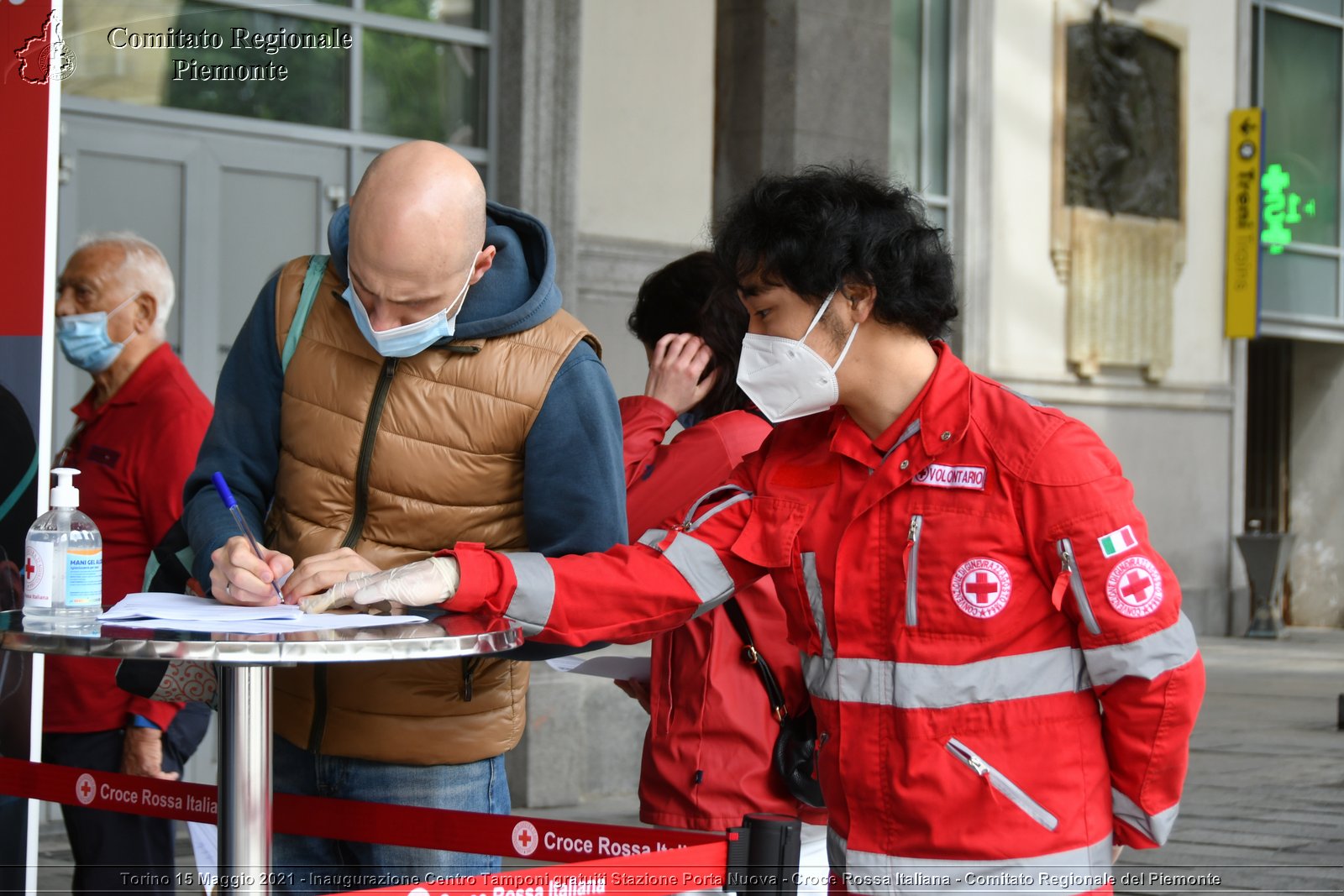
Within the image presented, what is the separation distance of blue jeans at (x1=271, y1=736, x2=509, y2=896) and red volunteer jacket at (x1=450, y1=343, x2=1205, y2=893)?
0.44 metres

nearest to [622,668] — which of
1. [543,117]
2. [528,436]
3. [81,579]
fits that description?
[528,436]

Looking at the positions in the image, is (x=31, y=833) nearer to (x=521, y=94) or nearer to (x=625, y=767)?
(x=625, y=767)

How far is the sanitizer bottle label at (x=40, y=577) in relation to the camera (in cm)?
228

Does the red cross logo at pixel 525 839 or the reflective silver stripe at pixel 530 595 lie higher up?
the reflective silver stripe at pixel 530 595

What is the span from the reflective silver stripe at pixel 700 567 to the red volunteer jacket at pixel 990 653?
21 cm

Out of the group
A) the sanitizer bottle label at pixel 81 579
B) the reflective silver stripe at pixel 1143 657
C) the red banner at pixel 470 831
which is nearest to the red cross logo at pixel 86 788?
the red banner at pixel 470 831

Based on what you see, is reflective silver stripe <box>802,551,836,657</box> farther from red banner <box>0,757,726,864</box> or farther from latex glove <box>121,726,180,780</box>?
latex glove <box>121,726,180,780</box>

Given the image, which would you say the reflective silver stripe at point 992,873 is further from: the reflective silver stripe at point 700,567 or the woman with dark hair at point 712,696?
the reflective silver stripe at point 700,567

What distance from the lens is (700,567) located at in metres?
2.51

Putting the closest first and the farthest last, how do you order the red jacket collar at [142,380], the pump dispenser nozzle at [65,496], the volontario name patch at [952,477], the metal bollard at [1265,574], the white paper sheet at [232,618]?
the white paper sheet at [232,618] < the volontario name patch at [952,477] < the pump dispenser nozzle at [65,496] < the red jacket collar at [142,380] < the metal bollard at [1265,574]

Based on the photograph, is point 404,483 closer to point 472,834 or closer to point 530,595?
point 530,595

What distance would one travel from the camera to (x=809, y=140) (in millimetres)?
6750

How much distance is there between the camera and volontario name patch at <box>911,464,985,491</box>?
2244 millimetres

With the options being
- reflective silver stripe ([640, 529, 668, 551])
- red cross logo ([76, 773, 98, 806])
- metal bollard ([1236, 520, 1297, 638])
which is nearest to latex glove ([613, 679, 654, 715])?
reflective silver stripe ([640, 529, 668, 551])
